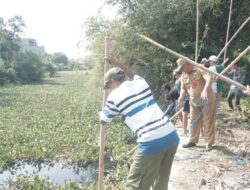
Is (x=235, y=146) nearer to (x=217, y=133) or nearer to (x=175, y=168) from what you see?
(x=217, y=133)

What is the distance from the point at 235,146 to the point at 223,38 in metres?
9.29

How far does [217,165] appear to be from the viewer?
6.64m

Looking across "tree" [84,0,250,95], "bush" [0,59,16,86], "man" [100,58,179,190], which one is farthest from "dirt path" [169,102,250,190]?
"bush" [0,59,16,86]

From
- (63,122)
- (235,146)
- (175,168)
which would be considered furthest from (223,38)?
(175,168)

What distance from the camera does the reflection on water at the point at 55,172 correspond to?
8.20 meters

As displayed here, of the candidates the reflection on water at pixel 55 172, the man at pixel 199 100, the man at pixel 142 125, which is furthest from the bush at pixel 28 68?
the man at pixel 142 125

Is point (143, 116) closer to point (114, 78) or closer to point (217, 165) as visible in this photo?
point (114, 78)

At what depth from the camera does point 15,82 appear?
140ft

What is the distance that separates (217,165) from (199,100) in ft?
4.06

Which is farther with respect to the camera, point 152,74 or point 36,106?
point 36,106

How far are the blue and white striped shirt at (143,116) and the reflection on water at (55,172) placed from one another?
4089mm

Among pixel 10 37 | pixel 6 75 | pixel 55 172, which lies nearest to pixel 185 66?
pixel 55 172

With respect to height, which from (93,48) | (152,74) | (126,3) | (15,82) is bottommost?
(15,82)

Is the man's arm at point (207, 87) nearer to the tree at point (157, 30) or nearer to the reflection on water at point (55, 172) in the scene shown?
the reflection on water at point (55, 172)
